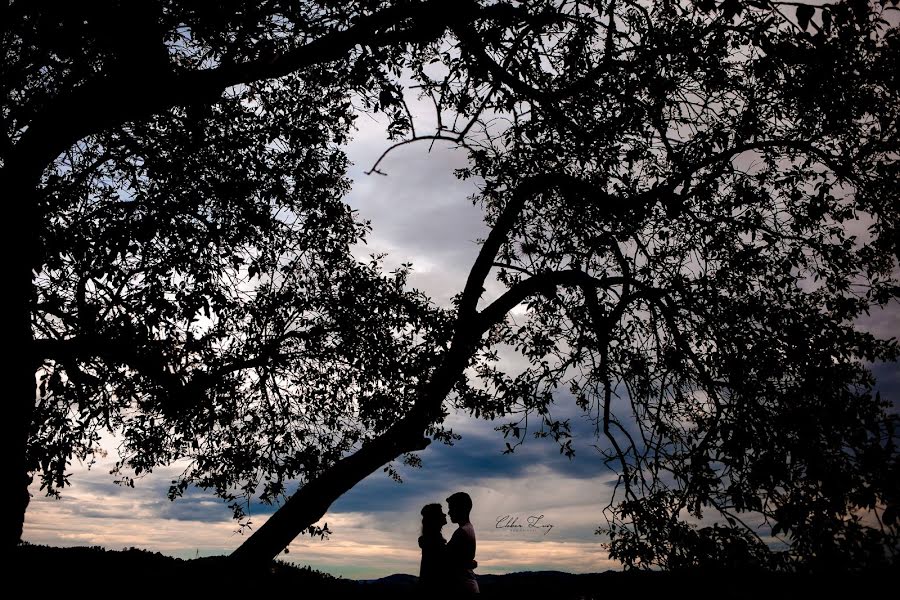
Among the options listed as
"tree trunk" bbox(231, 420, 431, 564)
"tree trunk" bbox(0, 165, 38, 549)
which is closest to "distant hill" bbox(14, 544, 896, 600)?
"tree trunk" bbox(231, 420, 431, 564)

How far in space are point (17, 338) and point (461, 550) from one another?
6973 mm

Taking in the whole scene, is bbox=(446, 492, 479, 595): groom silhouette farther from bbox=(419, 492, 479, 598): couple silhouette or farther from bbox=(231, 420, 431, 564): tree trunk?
bbox=(231, 420, 431, 564): tree trunk

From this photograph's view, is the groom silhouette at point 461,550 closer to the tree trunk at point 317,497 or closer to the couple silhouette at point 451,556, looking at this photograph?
the couple silhouette at point 451,556

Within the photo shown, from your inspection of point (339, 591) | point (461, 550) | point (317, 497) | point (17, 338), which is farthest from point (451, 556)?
point (17, 338)

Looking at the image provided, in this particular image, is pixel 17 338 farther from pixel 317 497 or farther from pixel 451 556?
pixel 451 556

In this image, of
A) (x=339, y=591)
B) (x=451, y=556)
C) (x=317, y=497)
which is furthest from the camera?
(x=339, y=591)

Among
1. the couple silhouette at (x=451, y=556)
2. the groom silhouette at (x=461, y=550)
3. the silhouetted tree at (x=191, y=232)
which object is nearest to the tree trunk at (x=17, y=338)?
the silhouetted tree at (x=191, y=232)

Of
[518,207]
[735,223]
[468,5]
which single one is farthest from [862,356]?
[468,5]

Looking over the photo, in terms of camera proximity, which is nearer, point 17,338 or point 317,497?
point 17,338

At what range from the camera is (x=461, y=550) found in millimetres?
8102

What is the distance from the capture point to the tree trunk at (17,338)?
8000 mm

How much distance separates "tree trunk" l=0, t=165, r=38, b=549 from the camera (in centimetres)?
800

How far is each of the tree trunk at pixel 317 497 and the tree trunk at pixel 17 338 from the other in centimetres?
330

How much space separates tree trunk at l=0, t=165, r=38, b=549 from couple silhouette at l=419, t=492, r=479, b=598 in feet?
19.1
